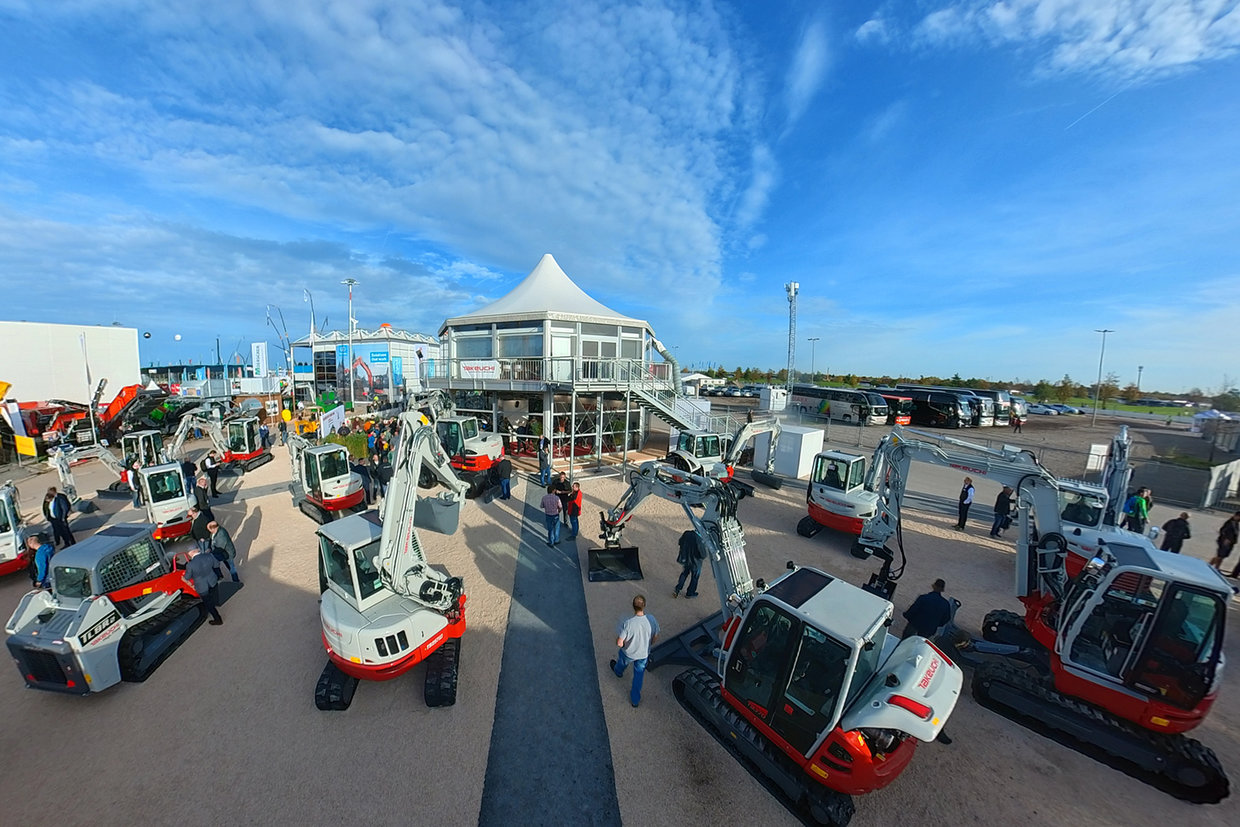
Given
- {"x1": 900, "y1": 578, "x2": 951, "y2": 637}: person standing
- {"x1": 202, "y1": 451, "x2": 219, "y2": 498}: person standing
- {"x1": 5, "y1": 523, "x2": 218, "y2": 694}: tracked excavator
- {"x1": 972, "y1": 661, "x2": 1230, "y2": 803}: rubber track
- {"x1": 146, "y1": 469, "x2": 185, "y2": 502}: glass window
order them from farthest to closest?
1. {"x1": 202, "y1": 451, "x2": 219, "y2": 498}: person standing
2. {"x1": 146, "y1": 469, "x2": 185, "y2": 502}: glass window
3. {"x1": 900, "y1": 578, "x2": 951, "y2": 637}: person standing
4. {"x1": 5, "y1": 523, "x2": 218, "y2": 694}: tracked excavator
5. {"x1": 972, "y1": 661, "x2": 1230, "y2": 803}: rubber track

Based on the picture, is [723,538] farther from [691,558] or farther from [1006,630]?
[1006,630]

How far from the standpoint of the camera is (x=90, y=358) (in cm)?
2986

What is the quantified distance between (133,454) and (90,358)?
80.0ft

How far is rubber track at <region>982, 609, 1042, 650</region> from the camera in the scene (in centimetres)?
707

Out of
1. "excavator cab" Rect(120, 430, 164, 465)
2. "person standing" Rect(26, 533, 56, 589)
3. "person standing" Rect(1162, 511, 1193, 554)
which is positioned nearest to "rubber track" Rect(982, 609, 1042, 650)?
"person standing" Rect(1162, 511, 1193, 554)

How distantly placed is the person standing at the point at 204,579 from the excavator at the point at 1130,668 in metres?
12.1

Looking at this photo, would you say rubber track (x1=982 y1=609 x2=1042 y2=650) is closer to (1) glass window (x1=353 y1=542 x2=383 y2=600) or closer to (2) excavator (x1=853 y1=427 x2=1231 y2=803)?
(2) excavator (x1=853 y1=427 x2=1231 y2=803)

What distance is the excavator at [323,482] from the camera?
12.4 m

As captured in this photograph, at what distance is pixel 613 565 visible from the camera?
9.57 metres

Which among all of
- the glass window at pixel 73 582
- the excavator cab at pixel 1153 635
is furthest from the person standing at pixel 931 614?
the glass window at pixel 73 582

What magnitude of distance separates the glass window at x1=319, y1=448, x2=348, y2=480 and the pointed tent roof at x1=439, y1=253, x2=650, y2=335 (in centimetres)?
984

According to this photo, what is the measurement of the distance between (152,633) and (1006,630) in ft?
44.6

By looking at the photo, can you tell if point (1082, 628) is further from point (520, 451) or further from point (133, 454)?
point (133, 454)

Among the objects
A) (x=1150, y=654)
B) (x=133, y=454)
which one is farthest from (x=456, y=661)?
(x=133, y=454)
